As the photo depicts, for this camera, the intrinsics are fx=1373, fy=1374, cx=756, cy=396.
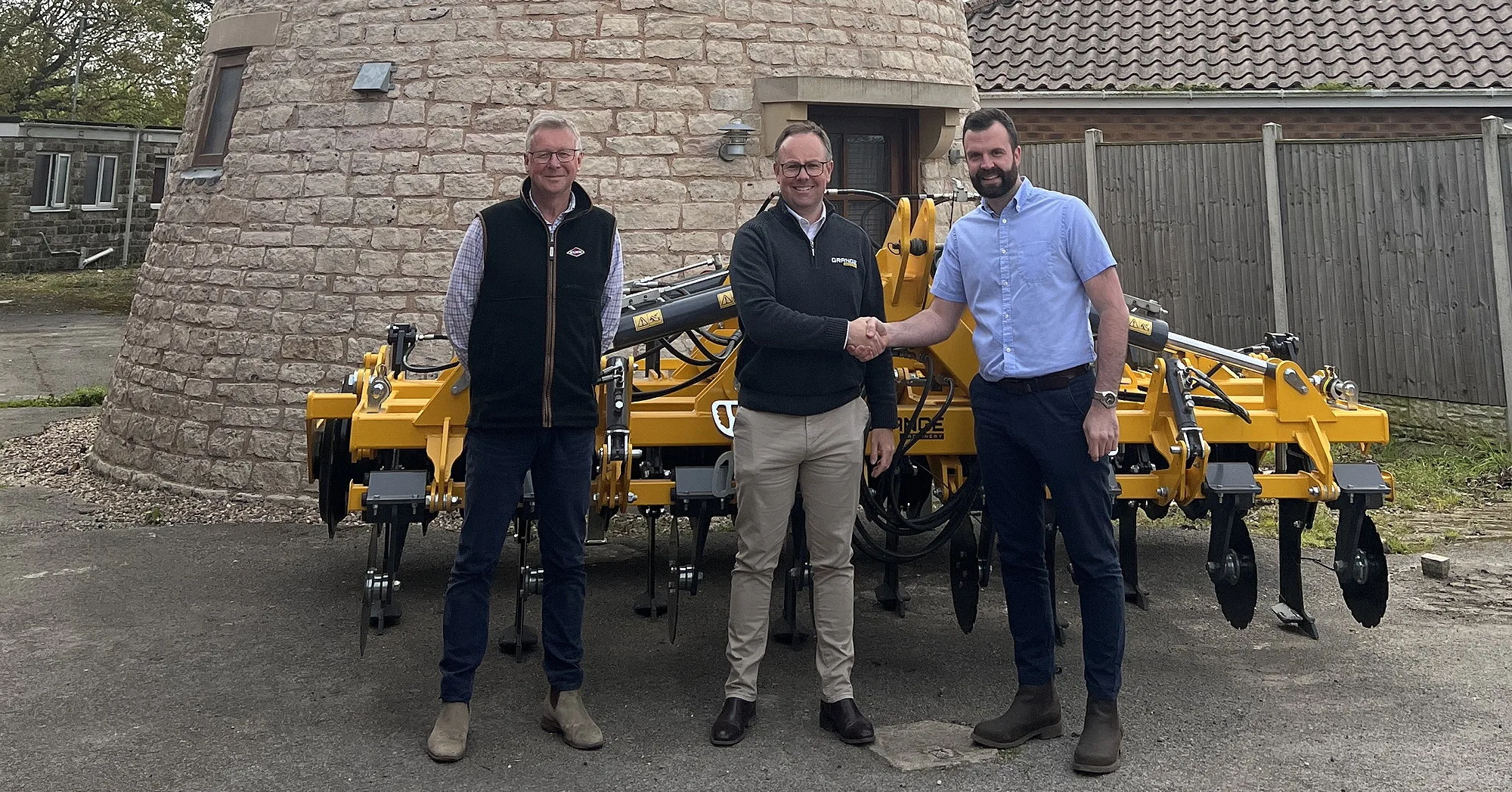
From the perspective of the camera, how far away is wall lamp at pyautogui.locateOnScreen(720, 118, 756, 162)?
8172 mm

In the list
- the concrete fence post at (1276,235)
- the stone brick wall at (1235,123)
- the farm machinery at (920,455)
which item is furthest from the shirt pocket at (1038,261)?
the stone brick wall at (1235,123)

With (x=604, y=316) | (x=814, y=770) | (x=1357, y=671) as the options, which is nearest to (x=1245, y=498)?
(x=1357, y=671)

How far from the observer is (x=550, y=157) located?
168 inches

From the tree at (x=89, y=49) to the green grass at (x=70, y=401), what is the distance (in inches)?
718

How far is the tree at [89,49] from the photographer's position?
29.4m

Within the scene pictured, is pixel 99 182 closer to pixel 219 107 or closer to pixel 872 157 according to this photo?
pixel 219 107

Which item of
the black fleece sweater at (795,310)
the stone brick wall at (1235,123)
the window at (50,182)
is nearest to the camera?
the black fleece sweater at (795,310)

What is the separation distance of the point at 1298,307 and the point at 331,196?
6.69 meters

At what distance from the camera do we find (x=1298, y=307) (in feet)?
32.5

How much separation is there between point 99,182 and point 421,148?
72.8ft

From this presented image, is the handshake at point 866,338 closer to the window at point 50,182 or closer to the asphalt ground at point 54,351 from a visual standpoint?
the asphalt ground at point 54,351

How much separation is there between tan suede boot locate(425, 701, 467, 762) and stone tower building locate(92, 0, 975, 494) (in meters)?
4.13

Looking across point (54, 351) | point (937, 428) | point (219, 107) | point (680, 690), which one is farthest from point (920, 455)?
point (54, 351)

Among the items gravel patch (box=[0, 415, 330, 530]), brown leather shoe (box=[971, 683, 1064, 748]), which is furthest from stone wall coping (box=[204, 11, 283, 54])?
brown leather shoe (box=[971, 683, 1064, 748])
